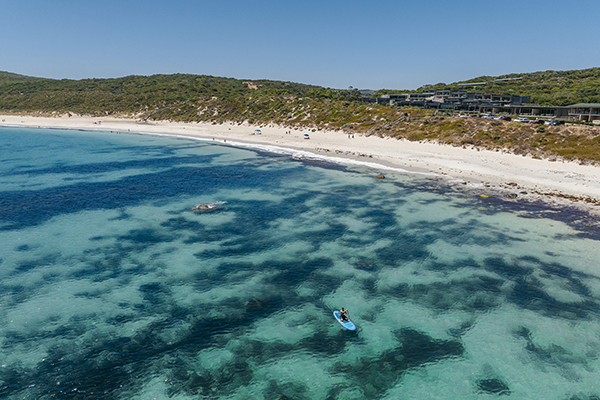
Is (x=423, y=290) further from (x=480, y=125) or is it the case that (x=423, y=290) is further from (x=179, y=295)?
(x=480, y=125)

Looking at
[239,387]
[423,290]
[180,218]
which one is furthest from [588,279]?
[180,218]

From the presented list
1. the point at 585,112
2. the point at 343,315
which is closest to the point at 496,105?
the point at 585,112

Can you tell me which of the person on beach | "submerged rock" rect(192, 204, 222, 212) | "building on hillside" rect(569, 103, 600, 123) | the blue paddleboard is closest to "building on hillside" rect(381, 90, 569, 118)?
"building on hillside" rect(569, 103, 600, 123)

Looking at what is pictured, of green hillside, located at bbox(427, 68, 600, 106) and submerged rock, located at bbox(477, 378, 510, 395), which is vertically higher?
green hillside, located at bbox(427, 68, 600, 106)

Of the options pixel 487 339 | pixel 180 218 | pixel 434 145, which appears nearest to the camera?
pixel 487 339

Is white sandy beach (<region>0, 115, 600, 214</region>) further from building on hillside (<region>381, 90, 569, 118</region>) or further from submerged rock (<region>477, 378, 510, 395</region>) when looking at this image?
building on hillside (<region>381, 90, 569, 118</region>)

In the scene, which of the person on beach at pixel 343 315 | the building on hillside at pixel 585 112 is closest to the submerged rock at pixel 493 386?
the person on beach at pixel 343 315

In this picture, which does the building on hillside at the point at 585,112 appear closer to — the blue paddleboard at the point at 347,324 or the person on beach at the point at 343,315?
the person on beach at the point at 343,315
